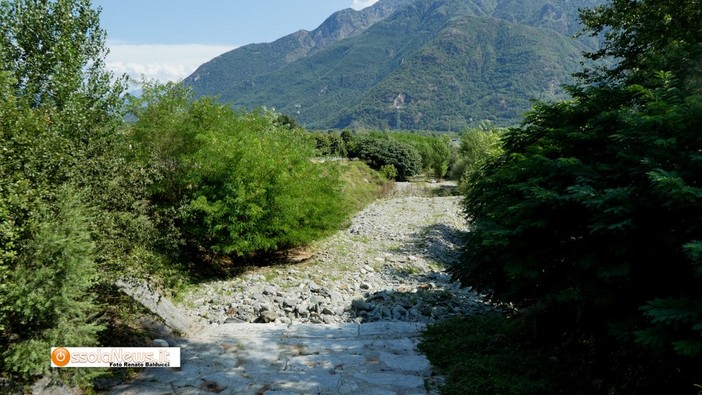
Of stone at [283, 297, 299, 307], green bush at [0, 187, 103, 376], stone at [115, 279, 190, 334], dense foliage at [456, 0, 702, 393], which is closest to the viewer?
dense foliage at [456, 0, 702, 393]

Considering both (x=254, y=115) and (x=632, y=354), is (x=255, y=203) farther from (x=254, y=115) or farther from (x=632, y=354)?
(x=632, y=354)

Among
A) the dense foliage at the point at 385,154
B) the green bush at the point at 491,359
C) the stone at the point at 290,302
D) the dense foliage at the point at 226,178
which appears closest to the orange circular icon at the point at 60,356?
the green bush at the point at 491,359

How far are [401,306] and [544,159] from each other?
5141 millimetres

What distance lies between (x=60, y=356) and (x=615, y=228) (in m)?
6.06

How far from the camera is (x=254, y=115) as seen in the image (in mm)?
14336

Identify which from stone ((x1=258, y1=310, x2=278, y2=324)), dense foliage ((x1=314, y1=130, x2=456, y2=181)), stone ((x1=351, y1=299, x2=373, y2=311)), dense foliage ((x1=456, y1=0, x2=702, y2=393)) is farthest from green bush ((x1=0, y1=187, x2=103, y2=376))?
dense foliage ((x1=314, y1=130, x2=456, y2=181))

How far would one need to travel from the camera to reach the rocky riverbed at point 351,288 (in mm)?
8844

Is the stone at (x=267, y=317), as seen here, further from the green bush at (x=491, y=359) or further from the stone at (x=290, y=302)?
the green bush at (x=491, y=359)

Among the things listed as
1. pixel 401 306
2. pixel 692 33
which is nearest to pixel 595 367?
pixel 401 306

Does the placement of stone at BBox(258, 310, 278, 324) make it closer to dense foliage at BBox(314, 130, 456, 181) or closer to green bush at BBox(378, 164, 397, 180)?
dense foliage at BBox(314, 130, 456, 181)

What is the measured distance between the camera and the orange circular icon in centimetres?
466

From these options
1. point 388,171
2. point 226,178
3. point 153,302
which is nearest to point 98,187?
point 153,302

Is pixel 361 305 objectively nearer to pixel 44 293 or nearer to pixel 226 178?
pixel 226 178

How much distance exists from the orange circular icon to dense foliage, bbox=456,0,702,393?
205 inches
